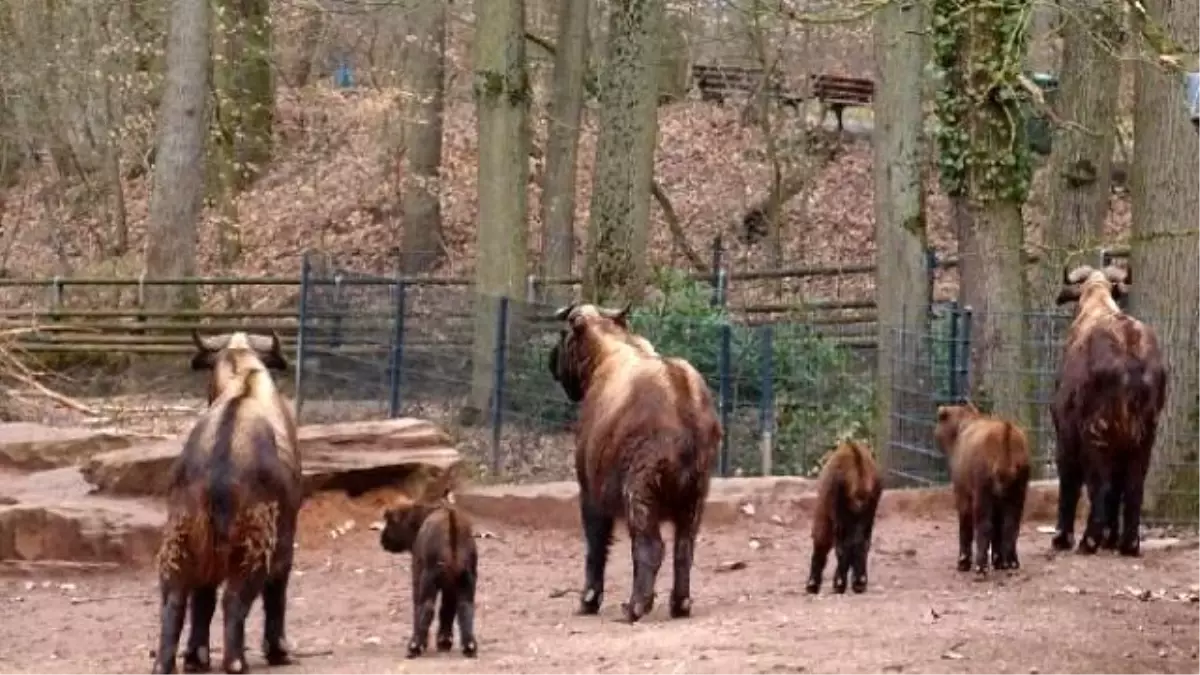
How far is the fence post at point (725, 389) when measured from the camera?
794 inches

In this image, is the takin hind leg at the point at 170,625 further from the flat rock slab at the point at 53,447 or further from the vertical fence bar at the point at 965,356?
the vertical fence bar at the point at 965,356

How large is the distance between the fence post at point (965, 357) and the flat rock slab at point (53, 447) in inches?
273

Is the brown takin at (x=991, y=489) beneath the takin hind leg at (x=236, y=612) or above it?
above

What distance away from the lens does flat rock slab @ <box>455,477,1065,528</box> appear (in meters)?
17.3

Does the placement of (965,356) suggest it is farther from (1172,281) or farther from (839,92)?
(839,92)

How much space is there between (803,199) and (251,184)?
10.4 metres

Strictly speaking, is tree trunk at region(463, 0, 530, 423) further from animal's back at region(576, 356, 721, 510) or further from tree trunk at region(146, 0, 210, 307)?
animal's back at region(576, 356, 721, 510)

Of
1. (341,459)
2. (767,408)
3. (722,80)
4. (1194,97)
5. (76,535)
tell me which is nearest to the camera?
(1194,97)

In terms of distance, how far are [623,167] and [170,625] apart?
1411 centimetres

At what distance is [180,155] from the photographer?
96.7 feet

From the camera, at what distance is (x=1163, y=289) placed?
669 inches

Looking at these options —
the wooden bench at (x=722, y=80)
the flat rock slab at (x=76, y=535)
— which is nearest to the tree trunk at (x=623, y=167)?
the flat rock slab at (x=76, y=535)

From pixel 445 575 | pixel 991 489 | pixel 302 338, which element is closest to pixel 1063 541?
pixel 991 489

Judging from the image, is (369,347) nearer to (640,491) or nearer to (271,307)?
(271,307)
